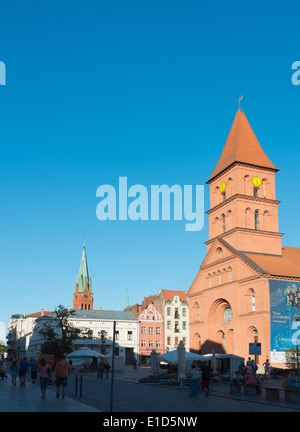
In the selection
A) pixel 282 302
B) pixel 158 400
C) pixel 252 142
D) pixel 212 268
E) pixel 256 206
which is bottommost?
pixel 158 400

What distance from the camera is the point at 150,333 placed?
88.0 meters

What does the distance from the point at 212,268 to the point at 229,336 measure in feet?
25.8

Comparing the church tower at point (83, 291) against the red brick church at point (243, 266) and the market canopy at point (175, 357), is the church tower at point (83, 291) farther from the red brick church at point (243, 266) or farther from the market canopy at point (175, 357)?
the market canopy at point (175, 357)

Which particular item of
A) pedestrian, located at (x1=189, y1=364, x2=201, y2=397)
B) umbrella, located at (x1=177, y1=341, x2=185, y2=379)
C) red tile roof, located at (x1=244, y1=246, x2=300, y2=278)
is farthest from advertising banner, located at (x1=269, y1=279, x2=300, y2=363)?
pedestrian, located at (x1=189, y1=364, x2=201, y2=397)

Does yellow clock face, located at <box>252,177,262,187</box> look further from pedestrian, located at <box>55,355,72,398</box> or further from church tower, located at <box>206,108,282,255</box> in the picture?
pedestrian, located at <box>55,355,72,398</box>

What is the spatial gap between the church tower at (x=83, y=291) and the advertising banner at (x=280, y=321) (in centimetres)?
9971

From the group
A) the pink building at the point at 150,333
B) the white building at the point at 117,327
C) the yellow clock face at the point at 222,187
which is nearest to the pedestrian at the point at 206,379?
the yellow clock face at the point at 222,187

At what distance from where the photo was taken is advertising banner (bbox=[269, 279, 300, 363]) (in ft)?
142

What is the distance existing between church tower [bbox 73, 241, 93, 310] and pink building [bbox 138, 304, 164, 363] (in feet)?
173

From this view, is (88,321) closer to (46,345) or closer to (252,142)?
(46,345)

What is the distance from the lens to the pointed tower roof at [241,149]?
183 feet
